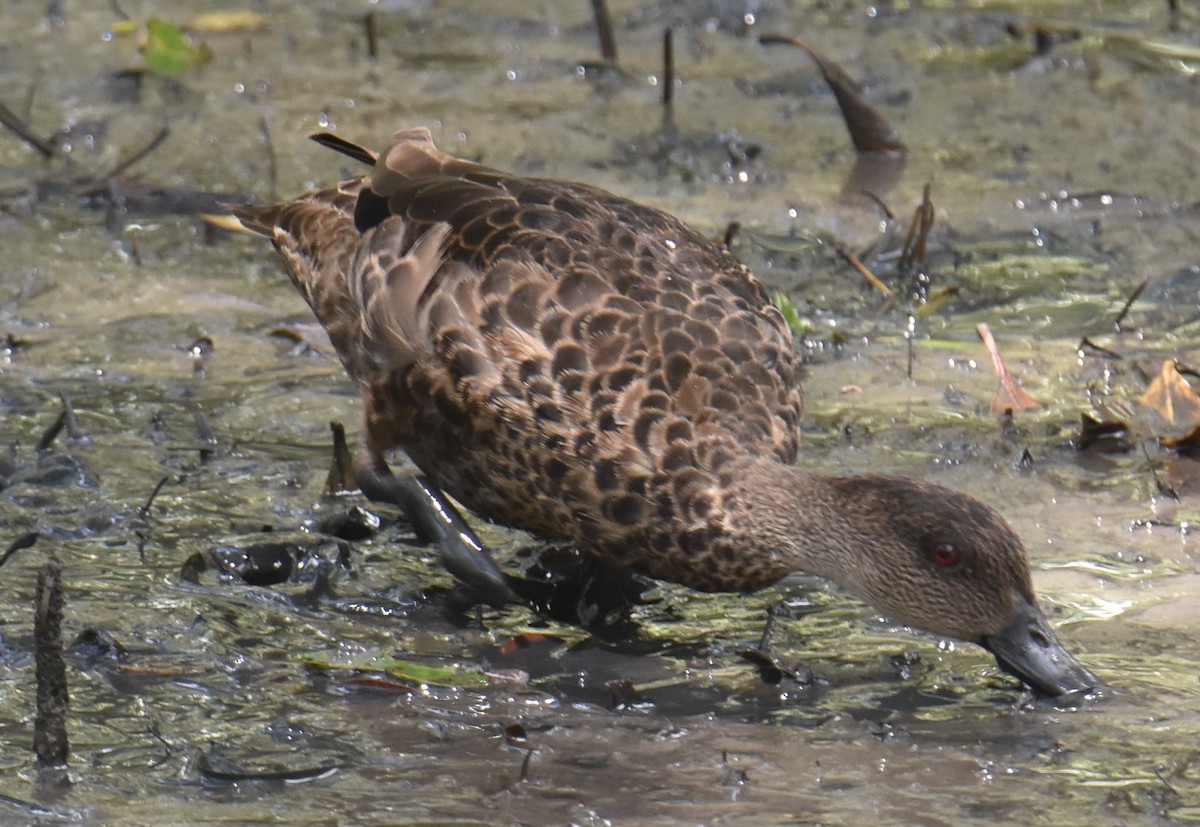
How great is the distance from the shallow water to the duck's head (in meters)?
0.11

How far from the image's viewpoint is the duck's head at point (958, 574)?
3979 millimetres

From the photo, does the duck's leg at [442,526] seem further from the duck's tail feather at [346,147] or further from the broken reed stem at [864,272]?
the broken reed stem at [864,272]

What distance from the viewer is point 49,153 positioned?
768 cm

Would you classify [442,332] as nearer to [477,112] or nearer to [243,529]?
[243,529]

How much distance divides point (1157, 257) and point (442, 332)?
3.49 metres

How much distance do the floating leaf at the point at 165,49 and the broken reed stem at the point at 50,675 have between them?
527 centimetres

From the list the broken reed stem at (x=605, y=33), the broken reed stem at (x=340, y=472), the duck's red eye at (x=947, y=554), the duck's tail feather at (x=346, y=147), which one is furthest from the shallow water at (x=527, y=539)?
the duck's tail feather at (x=346, y=147)

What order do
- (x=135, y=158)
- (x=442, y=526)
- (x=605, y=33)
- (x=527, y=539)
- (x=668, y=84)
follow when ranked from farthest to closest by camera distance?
1. (x=605, y=33)
2. (x=668, y=84)
3. (x=135, y=158)
4. (x=527, y=539)
5. (x=442, y=526)

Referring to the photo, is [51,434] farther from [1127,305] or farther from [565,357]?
[1127,305]

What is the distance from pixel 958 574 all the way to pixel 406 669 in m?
1.22

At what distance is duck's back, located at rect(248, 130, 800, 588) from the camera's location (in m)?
4.24

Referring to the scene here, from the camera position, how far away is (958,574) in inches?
159

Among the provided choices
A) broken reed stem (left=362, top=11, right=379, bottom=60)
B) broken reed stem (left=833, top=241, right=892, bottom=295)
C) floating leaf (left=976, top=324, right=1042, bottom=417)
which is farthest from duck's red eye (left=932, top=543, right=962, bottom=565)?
broken reed stem (left=362, top=11, right=379, bottom=60)

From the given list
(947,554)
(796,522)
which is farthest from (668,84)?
(947,554)
